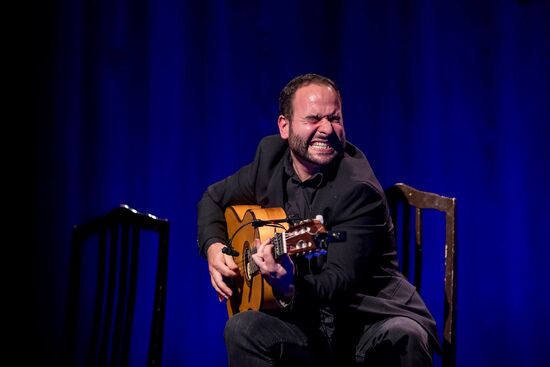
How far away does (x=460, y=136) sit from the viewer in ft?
12.9

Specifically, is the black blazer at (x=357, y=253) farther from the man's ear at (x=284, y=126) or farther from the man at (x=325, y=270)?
the man's ear at (x=284, y=126)

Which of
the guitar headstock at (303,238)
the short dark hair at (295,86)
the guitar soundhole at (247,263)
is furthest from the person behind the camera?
the short dark hair at (295,86)

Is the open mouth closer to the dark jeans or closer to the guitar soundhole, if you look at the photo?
the guitar soundhole

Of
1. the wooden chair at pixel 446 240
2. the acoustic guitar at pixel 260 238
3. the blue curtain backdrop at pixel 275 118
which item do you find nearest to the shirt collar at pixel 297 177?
the acoustic guitar at pixel 260 238

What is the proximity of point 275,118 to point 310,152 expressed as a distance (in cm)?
120

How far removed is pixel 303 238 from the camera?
2047 mm

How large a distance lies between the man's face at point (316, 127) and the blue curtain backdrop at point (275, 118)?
111 cm

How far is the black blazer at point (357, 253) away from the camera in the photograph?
2.36 metres

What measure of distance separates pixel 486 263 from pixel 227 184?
1806mm

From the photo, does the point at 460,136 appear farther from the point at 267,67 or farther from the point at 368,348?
the point at 368,348

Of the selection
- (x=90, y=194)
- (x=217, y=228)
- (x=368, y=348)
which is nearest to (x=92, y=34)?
(x=90, y=194)

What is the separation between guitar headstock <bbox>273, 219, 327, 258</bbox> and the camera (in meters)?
2.03

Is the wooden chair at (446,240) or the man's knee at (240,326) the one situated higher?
the wooden chair at (446,240)

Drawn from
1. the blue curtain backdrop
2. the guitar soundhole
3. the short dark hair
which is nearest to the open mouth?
the short dark hair
